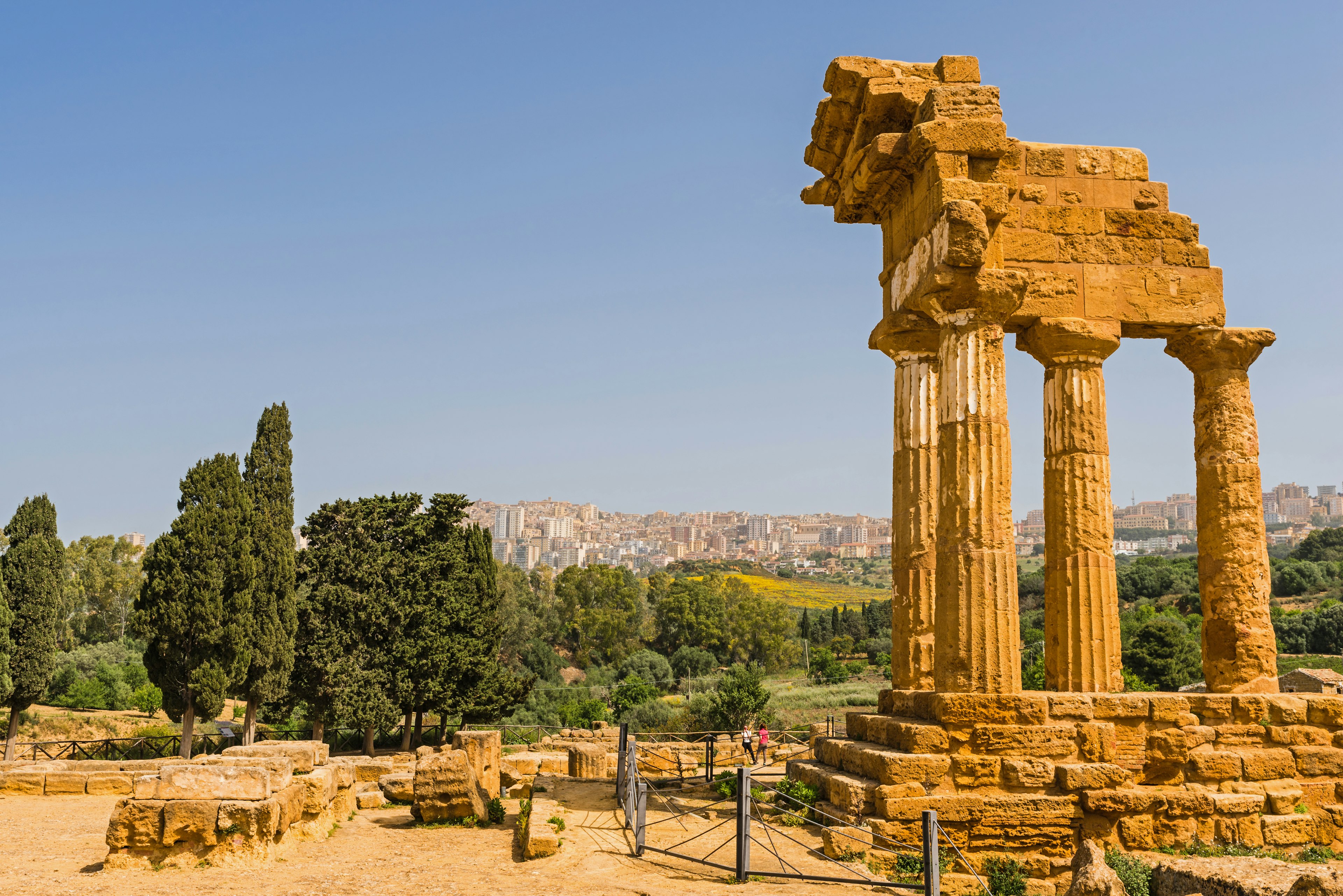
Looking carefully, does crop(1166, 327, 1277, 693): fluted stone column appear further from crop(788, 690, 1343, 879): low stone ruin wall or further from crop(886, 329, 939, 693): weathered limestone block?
crop(886, 329, 939, 693): weathered limestone block

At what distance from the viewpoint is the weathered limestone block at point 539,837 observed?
11625 millimetres

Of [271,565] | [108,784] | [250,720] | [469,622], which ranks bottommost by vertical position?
[108,784]

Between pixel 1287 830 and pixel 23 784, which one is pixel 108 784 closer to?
pixel 23 784

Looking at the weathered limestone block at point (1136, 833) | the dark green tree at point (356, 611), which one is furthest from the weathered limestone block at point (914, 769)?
the dark green tree at point (356, 611)

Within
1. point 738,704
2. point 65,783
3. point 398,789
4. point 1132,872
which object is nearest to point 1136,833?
point 1132,872

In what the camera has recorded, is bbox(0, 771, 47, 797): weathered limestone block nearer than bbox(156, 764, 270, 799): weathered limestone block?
No

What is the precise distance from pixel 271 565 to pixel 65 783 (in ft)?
32.7

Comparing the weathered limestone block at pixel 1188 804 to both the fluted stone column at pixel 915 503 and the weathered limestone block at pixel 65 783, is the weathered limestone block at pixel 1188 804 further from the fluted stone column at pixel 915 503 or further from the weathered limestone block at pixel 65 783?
the weathered limestone block at pixel 65 783

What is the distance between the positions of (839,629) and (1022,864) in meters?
66.0

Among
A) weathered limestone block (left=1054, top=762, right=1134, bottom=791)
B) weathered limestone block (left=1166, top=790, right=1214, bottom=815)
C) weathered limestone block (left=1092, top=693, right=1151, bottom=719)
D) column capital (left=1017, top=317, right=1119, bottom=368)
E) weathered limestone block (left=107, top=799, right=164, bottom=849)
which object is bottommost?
weathered limestone block (left=107, top=799, right=164, bottom=849)

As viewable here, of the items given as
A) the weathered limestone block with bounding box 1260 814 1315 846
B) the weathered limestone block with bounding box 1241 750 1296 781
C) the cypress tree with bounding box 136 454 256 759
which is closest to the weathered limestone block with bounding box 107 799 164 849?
the weathered limestone block with bounding box 1260 814 1315 846

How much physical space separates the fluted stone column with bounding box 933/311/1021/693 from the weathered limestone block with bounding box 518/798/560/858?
4828 mm

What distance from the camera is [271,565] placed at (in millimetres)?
28422

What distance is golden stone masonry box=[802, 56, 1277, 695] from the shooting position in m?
12.2
